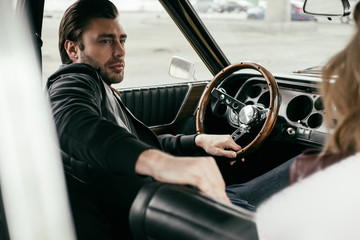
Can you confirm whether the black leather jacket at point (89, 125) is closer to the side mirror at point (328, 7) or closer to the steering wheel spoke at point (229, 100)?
the steering wheel spoke at point (229, 100)

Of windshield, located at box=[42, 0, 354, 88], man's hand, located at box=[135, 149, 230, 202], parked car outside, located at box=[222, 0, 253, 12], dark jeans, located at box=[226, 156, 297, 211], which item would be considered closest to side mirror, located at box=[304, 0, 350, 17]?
dark jeans, located at box=[226, 156, 297, 211]

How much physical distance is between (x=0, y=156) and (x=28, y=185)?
0.12 m

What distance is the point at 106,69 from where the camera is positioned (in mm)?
2061

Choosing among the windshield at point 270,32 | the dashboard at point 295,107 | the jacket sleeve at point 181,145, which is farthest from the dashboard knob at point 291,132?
the windshield at point 270,32

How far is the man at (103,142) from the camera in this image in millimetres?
1121

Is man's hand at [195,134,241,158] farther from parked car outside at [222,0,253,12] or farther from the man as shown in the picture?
parked car outside at [222,0,253,12]

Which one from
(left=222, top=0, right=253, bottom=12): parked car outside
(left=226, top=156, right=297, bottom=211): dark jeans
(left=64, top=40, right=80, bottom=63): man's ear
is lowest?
(left=226, top=156, right=297, bottom=211): dark jeans

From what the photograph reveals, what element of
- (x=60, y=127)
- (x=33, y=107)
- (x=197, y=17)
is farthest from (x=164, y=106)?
(x=33, y=107)

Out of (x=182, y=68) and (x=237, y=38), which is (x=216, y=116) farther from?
(x=237, y=38)

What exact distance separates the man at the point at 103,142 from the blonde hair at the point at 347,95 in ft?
1.17

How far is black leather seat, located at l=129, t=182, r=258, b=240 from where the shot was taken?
2.90 ft

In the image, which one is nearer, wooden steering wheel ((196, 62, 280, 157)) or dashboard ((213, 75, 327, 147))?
wooden steering wheel ((196, 62, 280, 157))

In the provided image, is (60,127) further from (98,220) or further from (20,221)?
(98,220)

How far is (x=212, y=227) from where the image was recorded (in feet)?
2.92
